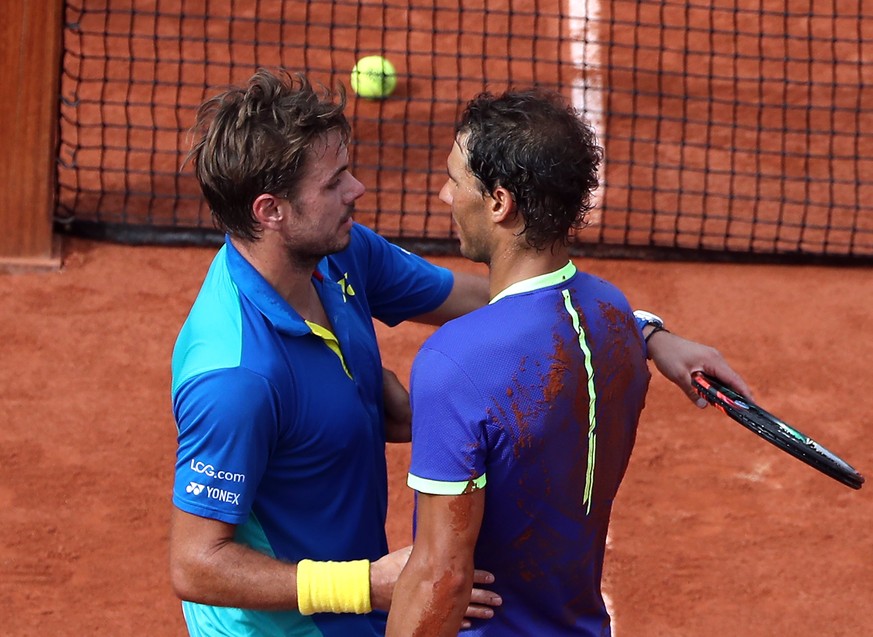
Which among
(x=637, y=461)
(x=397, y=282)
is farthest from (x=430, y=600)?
(x=637, y=461)

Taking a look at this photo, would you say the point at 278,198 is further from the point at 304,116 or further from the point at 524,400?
the point at 524,400

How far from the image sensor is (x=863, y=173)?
837 cm

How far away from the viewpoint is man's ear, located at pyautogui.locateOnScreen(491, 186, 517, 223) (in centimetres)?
272

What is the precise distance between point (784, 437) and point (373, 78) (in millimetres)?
6218

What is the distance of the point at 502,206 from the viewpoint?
2.73 meters

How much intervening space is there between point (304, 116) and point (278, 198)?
210 millimetres

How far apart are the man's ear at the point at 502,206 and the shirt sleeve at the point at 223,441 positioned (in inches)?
25.8

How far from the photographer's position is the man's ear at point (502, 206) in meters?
2.72

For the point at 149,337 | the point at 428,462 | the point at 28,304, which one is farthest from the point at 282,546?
the point at 28,304

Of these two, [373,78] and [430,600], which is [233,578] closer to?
[430,600]

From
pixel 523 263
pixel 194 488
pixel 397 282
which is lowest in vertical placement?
pixel 194 488

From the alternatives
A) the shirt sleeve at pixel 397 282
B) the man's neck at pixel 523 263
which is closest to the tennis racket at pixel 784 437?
the man's neck at pixel 523 263

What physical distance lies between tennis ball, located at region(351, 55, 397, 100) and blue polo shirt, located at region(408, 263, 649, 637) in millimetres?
6055

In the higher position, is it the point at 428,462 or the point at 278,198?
the point at 278,198
